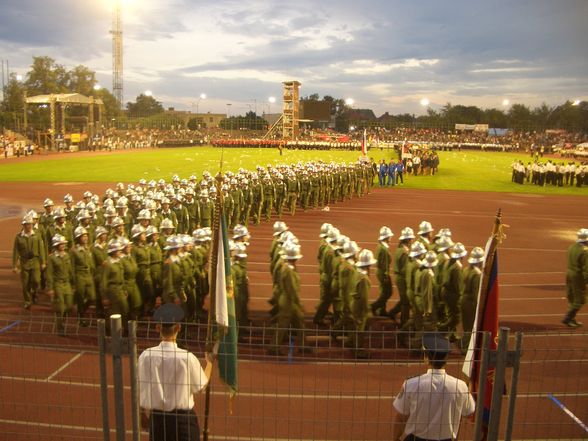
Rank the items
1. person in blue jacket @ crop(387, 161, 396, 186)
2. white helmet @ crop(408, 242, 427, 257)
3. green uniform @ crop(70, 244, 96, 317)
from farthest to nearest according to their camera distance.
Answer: person in blue jacket @ crop(387, 161, 396, 186) → green uniform @ crop(70, 244, 96, 317) → white helmet @ crop(408, 242, 427, 257)

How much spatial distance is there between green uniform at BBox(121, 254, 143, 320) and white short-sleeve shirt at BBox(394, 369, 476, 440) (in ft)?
19.7

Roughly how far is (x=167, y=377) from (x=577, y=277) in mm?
8206

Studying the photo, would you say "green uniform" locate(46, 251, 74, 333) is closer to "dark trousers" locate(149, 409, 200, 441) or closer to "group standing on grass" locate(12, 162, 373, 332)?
"group standing on grass" locate(12, 162, 373, 332)

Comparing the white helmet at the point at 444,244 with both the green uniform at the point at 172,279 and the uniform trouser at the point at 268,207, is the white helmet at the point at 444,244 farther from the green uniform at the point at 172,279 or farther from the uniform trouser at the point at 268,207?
the uniform trouser at the point at 268,207

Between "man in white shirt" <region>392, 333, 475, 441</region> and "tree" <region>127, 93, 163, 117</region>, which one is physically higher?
"tree" <region>127, 93, 163, 117</region>

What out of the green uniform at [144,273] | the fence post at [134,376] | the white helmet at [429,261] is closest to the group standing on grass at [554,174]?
the white helmet at [429,261]

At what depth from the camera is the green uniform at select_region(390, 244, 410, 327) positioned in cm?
927

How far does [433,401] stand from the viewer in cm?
397

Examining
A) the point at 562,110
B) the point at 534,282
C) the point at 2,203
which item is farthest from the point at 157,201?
the point at 562,110

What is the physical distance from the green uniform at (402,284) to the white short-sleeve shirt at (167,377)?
556cm

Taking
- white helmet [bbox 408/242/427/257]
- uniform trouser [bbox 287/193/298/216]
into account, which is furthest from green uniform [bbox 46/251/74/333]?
uniform trouser [bbox 287/193/298/216]

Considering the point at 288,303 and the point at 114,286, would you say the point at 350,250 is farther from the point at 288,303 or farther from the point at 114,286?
the point at 114,286

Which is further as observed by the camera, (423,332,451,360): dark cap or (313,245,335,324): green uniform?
(313,245,335,324): green uniform

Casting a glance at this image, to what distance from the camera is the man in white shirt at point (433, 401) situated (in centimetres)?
397
